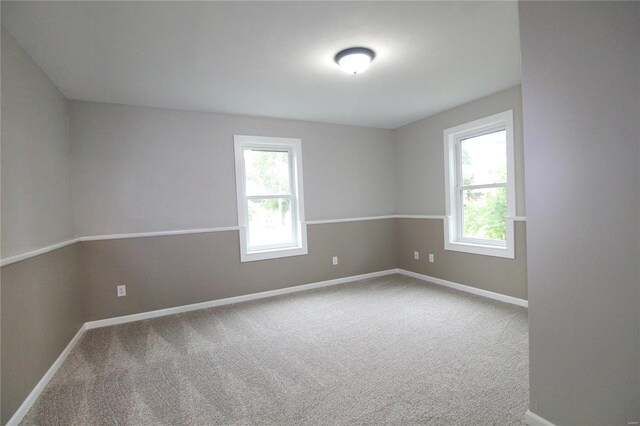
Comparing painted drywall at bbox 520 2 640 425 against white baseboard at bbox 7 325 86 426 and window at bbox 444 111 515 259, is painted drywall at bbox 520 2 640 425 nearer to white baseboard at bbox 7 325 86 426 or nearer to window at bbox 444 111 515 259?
window at bbox 444 111 515 259

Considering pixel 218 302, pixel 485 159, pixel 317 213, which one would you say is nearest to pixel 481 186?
pixel 485 159

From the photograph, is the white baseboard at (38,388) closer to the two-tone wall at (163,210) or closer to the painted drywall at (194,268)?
the two-tone wall at (163,210)

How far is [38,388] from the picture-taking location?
1939mm

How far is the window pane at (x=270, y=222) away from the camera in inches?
157

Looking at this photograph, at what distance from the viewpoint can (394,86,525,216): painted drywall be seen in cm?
324

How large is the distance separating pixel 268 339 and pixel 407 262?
285 cm

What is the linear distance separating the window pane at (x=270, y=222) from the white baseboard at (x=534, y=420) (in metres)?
3.15

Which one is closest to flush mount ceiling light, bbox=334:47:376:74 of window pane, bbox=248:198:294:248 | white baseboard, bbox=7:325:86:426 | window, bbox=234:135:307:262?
window, bbox=234:135:307:262

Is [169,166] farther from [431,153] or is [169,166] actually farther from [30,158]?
[431,153]

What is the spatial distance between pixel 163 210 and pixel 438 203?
3613 mm

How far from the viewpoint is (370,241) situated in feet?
15.5

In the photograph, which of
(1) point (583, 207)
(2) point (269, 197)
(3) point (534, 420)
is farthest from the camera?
(2) point (269, 197)

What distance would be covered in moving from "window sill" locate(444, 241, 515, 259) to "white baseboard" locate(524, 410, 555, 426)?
2132 mm

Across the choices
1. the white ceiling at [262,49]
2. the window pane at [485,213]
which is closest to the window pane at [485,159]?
the window pane at [485,213]
